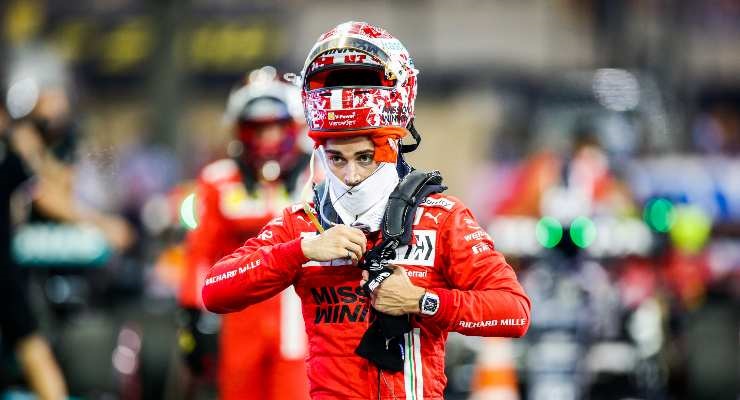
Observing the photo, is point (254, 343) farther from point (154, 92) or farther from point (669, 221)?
point (154, 92)

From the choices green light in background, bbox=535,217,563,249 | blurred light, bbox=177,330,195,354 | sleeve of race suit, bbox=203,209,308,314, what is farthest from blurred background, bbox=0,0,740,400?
sleeve of race suit, bbox=203,209,308,314

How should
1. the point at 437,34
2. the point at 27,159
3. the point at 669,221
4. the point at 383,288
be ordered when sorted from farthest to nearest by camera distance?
the point at 437,34 < the point at 669,221 < the point at 27,159 < the point at 383,288

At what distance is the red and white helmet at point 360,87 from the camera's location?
5340 millimetres

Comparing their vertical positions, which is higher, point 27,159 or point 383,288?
point 27,159

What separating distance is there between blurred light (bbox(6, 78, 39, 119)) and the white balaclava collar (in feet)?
21.5

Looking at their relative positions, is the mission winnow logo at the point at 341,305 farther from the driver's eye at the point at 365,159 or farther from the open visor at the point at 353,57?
the open visor at the point at 353,57

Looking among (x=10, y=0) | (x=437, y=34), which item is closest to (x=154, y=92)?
(x=10, y=0)

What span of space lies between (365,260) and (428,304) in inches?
11.1

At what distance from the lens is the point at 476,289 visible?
5305 mm

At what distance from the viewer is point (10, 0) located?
81.6 ft

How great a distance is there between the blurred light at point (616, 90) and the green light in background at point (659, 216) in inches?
101

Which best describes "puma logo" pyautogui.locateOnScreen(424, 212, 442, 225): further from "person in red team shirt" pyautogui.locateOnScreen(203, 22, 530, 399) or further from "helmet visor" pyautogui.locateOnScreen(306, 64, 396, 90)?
"helmet visor" pyautogui.locateOnScreen(306, 64, 396, 90)

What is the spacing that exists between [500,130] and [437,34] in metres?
6.10

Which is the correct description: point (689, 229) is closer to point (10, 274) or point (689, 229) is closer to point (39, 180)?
point (39, 180)
